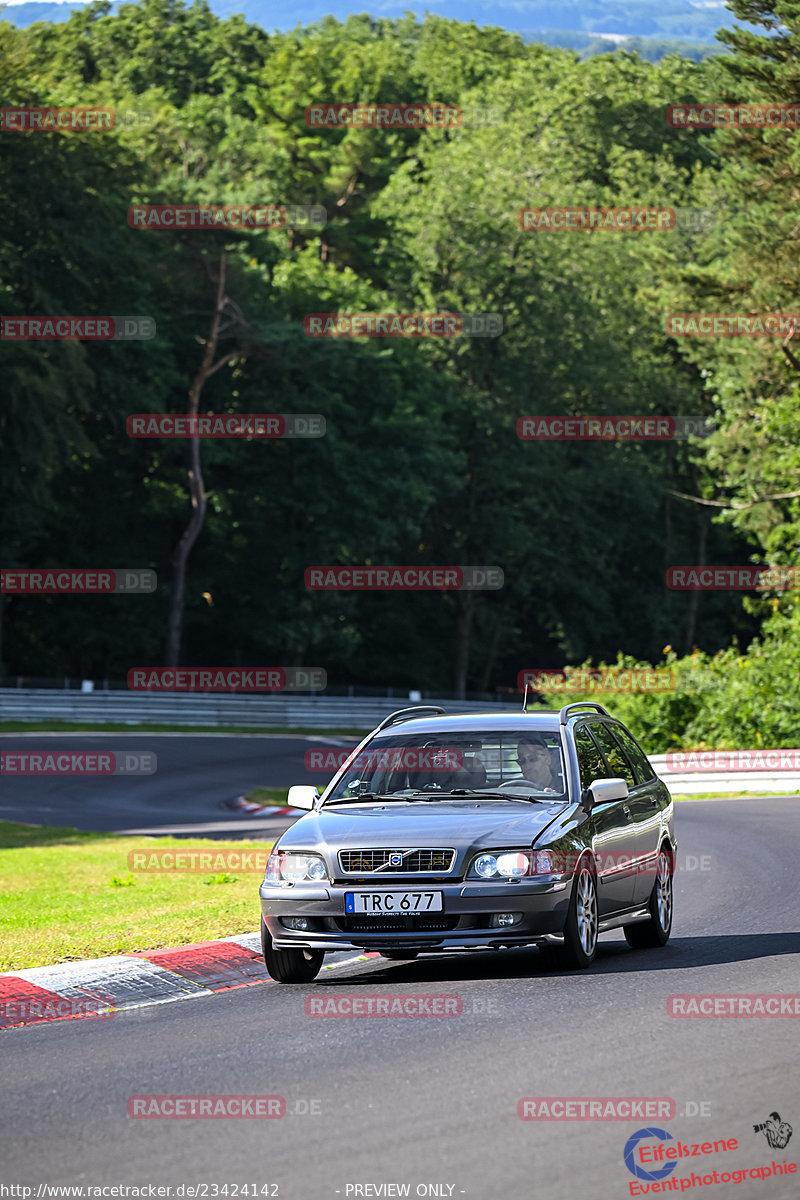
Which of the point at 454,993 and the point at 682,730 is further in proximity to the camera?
the point at 682,730

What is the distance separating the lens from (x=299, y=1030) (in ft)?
26.6

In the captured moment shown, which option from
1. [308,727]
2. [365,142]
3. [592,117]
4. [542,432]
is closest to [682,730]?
[308,727]

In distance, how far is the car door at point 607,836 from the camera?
10.1 m

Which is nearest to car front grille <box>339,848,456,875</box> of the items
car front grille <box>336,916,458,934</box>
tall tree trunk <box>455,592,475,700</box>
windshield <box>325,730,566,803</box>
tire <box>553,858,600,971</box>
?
car front grille <box>336,916,458,934</box>

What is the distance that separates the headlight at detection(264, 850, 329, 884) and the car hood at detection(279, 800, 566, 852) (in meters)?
0.06

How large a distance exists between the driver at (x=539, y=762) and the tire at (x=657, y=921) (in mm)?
1393

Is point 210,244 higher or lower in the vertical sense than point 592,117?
lower

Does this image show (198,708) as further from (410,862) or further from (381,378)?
(410,862)

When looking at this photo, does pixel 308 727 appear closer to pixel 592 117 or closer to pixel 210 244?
pixel 210 244

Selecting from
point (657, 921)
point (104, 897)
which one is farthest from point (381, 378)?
point (657, 921)

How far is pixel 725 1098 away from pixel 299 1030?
250 cm

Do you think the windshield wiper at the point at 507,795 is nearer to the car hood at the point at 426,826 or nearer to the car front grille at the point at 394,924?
the car hood at the point at 426,826

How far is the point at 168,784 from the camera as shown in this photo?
33.8 metres

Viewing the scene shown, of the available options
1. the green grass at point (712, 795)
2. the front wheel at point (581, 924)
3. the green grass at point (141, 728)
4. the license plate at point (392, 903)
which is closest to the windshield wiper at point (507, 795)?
the front wheel at point (581, 924)
